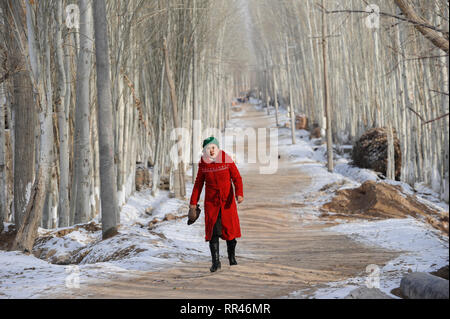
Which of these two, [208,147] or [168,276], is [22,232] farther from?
[208,147]

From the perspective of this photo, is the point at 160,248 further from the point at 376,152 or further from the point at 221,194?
the point at 376,152

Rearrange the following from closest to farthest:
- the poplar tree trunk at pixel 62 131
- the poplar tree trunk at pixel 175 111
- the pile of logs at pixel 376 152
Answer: the poplar tree trunk at pixel 62 131, the poplar tree trunk at pixel 175 111, the pile of logs at pixel 376 152

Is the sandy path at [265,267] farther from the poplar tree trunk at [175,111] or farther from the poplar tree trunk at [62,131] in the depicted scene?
the poplar tree trunk at [62,131]

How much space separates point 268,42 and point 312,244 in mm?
41227

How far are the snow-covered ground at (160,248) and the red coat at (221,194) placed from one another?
1082 mm

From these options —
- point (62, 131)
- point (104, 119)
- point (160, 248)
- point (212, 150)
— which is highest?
point (104, 119)

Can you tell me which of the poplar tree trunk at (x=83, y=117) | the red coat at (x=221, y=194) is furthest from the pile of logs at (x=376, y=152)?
the red coat at (x=221, y=194)

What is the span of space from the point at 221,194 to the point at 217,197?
63 millimetres

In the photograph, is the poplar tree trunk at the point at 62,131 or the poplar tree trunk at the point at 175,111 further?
the poplar tree trunk at the point at 175,111

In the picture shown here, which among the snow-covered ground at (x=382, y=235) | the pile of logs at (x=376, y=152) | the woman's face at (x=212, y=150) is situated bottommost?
the snow-covered ground at (x=382, y=235)

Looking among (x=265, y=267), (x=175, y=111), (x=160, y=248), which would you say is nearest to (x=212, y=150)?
(x=265, y=267)

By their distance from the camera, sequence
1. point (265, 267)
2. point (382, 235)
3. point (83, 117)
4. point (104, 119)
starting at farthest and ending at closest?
point (83, 117) → point (382, 235) → point (104, 119) → point (265, 267)

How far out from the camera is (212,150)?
577 cm

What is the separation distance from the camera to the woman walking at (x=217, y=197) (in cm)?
578
